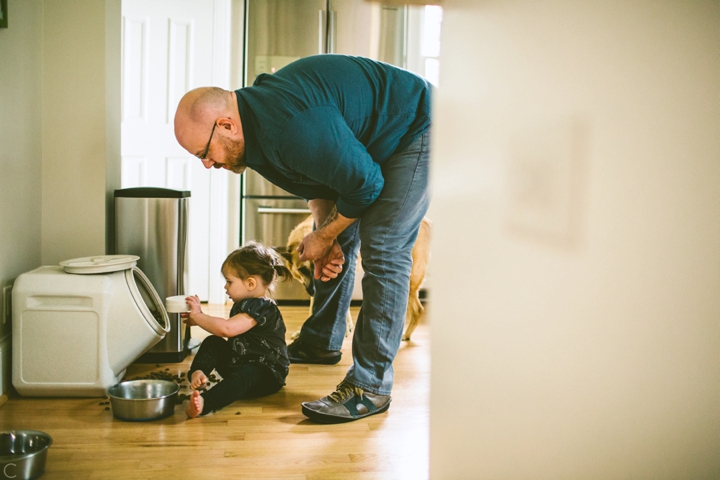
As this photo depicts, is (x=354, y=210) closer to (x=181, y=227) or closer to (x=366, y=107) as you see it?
(x=366, y=107)

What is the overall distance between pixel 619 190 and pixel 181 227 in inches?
83.7

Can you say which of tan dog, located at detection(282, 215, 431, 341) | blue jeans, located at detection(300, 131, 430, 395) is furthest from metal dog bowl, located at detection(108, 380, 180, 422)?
tan dog, located at detection(282, 215, 431, 341)

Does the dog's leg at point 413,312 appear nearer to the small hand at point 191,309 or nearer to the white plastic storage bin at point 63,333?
the small hand at point 191,309

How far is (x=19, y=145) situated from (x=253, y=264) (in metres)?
0.79

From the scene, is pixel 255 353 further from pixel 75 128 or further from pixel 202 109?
pixel 75 128

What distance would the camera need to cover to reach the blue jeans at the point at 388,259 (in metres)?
1.61

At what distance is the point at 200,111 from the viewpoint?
143 cm

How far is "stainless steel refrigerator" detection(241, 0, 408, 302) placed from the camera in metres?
3.32

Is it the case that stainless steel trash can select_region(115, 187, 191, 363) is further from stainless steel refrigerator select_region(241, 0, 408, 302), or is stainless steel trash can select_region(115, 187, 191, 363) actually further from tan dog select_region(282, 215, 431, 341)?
stainless steel refrigerator select_region(241, 0, 408, 302)

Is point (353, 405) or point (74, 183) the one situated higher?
point (74, 183)

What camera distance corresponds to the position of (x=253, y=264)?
6.19 ft

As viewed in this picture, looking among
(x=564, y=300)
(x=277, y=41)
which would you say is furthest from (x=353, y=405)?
(x=277, y=41)

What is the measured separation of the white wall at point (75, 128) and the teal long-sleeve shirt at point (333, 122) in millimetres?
845

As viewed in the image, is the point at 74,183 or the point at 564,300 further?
the point at 74,183
